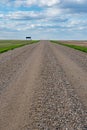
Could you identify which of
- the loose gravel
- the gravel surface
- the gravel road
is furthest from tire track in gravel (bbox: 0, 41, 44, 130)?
the gravel surface

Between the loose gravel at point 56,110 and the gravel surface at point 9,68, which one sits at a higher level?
the loose gravel at point 56,110

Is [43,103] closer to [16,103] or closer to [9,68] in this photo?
[16,103]

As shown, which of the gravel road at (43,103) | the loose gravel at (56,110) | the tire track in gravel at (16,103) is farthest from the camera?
the tire track in gravel at (16,103)

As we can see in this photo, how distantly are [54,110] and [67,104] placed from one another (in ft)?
3.10

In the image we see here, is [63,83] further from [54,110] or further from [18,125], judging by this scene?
[18,125]

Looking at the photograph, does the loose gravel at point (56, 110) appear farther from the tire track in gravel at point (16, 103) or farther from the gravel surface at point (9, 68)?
the gravel surface at point (9, 68)

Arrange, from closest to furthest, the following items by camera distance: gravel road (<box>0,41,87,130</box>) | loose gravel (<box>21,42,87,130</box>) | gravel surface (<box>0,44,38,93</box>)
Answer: loose gravel (<box>21,42,87,130</box>) < gravel road (<box>0,41,87,130</box>) < gravel surface (<box>0,44,38,93</box>)

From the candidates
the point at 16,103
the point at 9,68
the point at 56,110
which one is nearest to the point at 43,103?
the point at 16,103

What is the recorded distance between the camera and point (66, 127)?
8.65 m

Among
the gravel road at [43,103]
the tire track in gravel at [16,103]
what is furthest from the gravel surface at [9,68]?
the tire track in gravel at [16,103]

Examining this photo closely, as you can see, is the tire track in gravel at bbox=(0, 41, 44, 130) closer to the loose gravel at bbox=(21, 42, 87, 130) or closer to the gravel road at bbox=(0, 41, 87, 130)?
the gravel road at bbox=(0, 41, 87, 130)

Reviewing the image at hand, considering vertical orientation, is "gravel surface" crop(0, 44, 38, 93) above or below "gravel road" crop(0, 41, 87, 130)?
below

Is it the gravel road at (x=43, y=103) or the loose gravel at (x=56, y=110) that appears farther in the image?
the gravel road at (x=43, y=103)

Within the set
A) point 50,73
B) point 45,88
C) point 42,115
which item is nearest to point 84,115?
point 42,115
